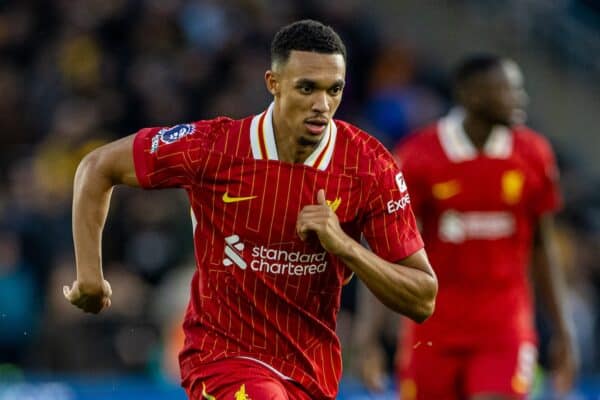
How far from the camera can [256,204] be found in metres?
5.71

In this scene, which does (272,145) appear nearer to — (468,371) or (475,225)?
(475,225)

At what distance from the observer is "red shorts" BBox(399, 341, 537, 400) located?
26.3 ft

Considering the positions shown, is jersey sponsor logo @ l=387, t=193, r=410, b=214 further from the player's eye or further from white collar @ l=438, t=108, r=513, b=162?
white collar @ l=438, t=108, r=513, b=162

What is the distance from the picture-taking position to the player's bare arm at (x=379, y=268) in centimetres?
540

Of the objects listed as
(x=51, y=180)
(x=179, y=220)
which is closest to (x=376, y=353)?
(x=179, y=220)

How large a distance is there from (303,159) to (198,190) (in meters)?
0.45

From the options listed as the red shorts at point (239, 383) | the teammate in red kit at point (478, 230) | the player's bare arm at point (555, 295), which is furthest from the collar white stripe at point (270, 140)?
the player's bare arm at point (555, 295)

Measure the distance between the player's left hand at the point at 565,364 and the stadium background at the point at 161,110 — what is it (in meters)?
1.73

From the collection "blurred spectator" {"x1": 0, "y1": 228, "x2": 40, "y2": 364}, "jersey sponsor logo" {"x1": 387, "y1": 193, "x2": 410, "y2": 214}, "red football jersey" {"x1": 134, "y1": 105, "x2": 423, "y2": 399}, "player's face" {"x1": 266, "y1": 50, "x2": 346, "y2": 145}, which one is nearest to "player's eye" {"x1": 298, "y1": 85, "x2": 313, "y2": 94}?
"player's face" {"x1": 266, "y1": 50, "x2": 346, "y2": 145}

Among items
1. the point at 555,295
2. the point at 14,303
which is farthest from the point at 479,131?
the point at 14,303

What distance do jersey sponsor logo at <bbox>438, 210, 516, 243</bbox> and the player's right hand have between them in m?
2.92

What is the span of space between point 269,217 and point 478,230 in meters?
2.74

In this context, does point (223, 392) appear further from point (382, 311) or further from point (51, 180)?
point (51, 180)

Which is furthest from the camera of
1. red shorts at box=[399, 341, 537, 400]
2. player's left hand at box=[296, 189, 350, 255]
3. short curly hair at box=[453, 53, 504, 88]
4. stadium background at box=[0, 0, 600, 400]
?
stadium background at box=[0, 0, 600, 400]
